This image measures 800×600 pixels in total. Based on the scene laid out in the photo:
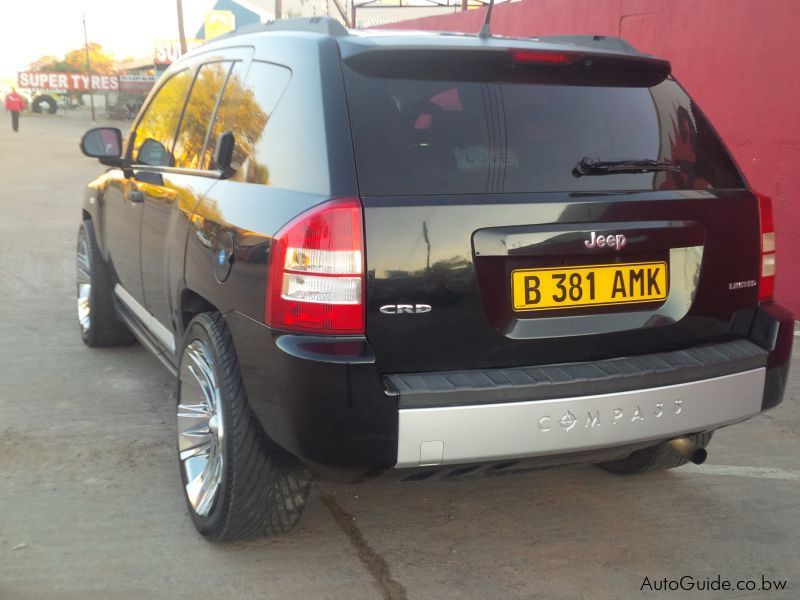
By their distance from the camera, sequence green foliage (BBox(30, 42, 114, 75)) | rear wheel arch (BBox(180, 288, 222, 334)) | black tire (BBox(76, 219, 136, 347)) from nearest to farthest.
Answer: rear wheel arch (BBox(180, 288, 222, 334)), black tire (BBox(76, 219, 136, 347)), green foliage (BBox(30, 42, 114, 75))

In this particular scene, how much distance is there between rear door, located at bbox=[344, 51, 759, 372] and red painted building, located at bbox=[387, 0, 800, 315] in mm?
3728

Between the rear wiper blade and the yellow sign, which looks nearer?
the rear wiper blade

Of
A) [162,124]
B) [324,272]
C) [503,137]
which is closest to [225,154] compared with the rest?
[324,272]

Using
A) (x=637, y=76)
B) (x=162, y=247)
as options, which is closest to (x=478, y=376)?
(x=637, y=76)

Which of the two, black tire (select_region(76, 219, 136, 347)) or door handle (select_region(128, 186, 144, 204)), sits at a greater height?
door handle (select_region(128, 186, 144, 204))

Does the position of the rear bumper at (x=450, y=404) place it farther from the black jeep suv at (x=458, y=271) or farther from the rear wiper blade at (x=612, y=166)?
the rear wiper blade at (x=612, y=166)

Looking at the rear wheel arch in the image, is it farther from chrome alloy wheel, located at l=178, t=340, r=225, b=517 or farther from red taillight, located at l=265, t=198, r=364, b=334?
red taillight, located at l=265, t=198, r=364, b=334

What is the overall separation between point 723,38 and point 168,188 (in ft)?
16.4

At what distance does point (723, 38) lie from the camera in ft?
23.4

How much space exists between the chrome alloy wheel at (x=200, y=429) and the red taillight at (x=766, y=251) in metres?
1.87

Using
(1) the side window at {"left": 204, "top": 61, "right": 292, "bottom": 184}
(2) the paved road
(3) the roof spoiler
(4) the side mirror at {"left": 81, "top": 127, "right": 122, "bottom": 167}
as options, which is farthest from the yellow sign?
(3) the roof spoiler

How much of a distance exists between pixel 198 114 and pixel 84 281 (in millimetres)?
2270

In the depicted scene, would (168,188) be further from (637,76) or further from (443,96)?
(637,76)

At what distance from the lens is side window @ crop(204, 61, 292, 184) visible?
3049 millimetres
